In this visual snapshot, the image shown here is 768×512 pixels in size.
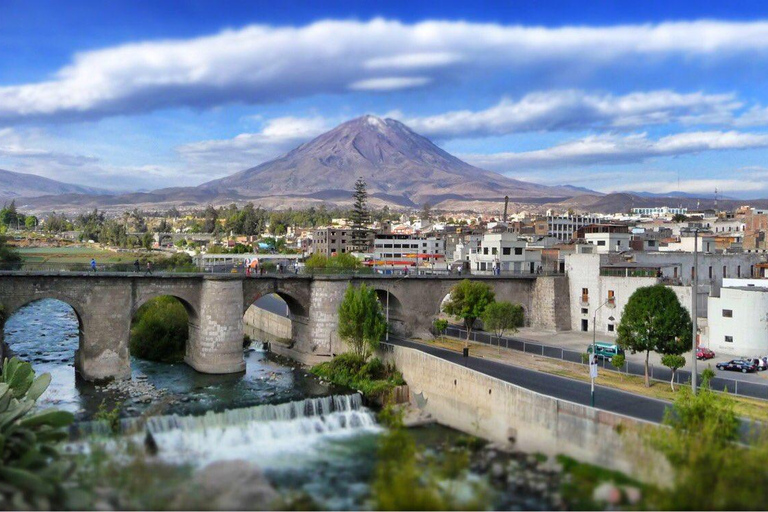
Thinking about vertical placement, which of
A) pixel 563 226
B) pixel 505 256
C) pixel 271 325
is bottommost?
pixel 271 325

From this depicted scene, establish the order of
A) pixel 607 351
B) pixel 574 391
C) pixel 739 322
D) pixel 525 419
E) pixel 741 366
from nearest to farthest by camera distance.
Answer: pixel 525 419
pixel 574 391
pixel 741 366
pixel 739 322
pixel 607 351

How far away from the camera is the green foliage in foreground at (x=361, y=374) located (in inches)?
1569

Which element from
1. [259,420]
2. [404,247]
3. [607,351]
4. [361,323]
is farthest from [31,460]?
[404,247]

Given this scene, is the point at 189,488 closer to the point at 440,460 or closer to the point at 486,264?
the point at 440,460

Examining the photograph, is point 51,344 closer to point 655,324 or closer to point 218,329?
point 218,329

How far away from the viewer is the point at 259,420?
110 ft

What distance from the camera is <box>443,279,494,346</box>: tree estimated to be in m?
50.5

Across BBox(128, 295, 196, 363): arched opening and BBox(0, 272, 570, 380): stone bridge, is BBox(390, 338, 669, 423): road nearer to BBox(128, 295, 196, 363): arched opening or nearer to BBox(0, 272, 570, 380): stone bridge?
BBox(0, 272, 570, 380): stone bridge

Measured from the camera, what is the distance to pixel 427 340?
52938mm

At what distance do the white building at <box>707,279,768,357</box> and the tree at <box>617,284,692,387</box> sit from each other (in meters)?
9.05

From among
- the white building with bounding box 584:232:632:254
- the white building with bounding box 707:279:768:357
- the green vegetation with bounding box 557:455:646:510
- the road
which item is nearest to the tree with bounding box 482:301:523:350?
the road

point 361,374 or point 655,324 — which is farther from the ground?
point 655,324

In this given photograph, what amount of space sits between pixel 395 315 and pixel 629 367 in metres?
20.4

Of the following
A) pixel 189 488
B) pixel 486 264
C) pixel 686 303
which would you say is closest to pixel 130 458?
pixel 189 488
